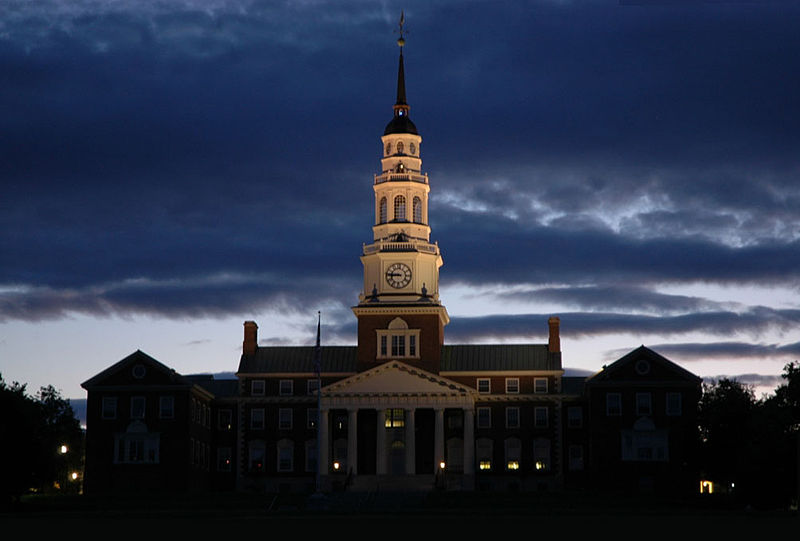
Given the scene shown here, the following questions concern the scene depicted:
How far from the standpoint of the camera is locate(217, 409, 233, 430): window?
11431 cm

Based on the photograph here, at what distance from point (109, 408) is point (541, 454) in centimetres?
3269

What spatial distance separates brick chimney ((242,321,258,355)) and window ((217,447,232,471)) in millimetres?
8020

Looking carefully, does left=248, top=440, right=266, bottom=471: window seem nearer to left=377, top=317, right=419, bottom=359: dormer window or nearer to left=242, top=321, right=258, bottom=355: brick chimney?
left=242, top=321, right=258, bottom=355: brick chimney

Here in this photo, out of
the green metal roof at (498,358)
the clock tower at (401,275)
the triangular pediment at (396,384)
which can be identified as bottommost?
the triangular pediment at (396,384)

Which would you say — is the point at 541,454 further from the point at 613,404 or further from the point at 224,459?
the point at 224,459

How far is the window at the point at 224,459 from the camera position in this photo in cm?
11356

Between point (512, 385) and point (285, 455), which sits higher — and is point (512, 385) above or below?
above

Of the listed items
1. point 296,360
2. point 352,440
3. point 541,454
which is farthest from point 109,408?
point 541,454

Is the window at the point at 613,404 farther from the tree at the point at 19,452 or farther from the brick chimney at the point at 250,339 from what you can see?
the tree at the point at 19,452

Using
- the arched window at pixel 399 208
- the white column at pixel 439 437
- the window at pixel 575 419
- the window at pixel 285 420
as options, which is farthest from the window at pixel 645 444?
the window at pixel 285 420

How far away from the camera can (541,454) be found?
363 feet

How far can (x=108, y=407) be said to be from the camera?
4203 inches

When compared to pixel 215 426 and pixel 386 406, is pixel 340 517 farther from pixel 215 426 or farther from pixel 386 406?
pixel 215 426

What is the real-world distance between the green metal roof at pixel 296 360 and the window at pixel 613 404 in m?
21.0
